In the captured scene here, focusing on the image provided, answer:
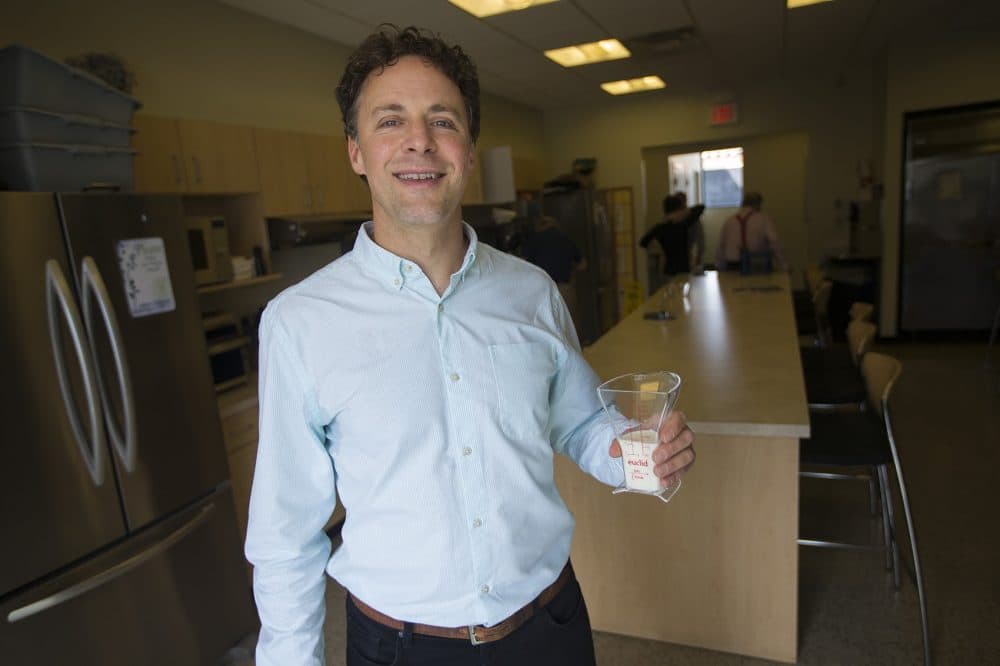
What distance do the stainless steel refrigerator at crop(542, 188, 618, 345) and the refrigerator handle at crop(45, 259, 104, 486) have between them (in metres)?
5.07

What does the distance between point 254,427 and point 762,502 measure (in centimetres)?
224

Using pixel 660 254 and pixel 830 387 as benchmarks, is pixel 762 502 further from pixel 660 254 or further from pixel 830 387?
pixel 660 254

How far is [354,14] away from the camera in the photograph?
383 centimetres

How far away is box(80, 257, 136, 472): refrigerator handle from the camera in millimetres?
1985

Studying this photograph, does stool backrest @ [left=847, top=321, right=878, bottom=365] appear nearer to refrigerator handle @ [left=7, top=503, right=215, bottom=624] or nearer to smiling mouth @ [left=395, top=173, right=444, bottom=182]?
smiling mouth @ [left=395, top=173, right=444, bottom=182]

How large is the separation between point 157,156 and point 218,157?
319 millimetres

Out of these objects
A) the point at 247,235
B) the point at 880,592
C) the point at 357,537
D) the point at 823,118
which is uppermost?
the point at 823,118

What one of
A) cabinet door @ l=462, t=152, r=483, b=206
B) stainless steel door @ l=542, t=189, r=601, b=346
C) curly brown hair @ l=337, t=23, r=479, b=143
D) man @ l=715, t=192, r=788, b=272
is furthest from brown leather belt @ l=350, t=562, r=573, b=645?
stainless steel door @ l=542, t=189, r=601, b=346

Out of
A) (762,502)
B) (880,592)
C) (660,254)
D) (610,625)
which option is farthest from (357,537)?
(660,254)

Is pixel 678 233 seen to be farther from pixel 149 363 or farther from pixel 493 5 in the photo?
pixel 149 363

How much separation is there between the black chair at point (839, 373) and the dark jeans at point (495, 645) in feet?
5.88

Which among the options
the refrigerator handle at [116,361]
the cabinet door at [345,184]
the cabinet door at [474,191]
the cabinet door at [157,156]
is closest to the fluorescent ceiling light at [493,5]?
the cabinet door at [345,184]

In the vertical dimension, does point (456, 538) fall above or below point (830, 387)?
above

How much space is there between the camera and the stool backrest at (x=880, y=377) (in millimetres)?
2096
